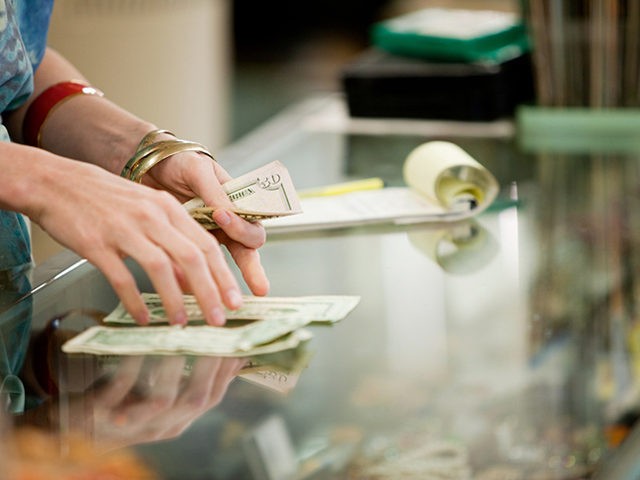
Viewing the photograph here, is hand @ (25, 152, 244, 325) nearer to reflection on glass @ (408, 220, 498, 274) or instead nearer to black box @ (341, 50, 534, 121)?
reflection on glass @ (408, 220, 498, 274)

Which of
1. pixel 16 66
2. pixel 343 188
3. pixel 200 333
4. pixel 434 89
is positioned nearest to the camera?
pixel 200 333

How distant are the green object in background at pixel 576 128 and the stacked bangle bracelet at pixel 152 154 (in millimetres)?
875

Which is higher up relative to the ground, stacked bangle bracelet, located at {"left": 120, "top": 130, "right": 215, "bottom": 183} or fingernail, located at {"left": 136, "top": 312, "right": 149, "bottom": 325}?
stacked bangle bracelet, located at {"left": 120, "top": 130, "right": 215, "bottom": 183}

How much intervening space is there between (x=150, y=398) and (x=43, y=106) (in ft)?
1.98

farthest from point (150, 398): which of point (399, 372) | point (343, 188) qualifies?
point (343, 188)

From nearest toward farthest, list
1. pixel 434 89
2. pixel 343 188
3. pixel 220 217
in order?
pixel 220 217 < pixel 343 188 < pixel 434 89

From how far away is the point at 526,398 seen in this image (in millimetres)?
874

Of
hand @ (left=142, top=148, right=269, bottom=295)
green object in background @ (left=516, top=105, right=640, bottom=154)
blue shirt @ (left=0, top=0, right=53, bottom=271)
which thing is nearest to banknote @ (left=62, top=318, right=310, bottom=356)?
hand @ (left=142, top=148, right=269, bottom=295)

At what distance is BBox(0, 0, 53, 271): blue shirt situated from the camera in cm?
114

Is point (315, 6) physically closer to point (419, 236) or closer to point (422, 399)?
point (419, 236)

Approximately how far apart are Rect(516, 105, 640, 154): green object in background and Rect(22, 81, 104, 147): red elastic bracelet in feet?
2.79

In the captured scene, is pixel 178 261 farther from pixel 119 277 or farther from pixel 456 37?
pixel 456 37

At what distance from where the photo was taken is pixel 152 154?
115 centimetres

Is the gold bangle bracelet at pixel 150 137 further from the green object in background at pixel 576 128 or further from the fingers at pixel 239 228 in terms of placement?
the green object in background at pixel 576 128
